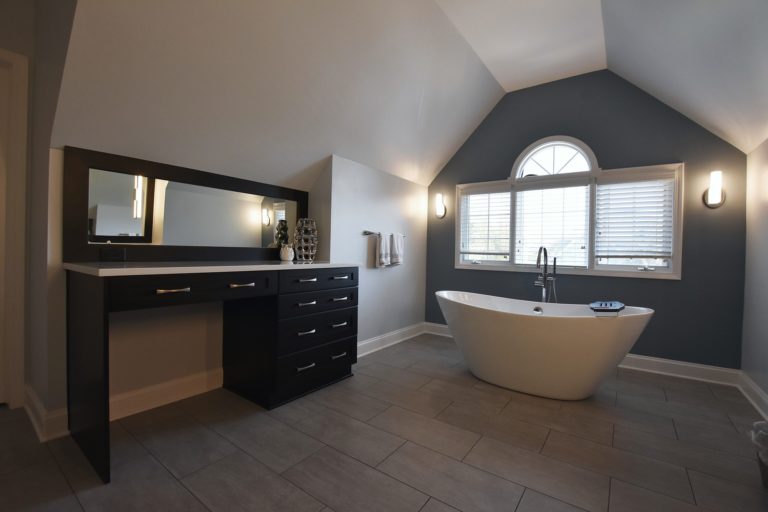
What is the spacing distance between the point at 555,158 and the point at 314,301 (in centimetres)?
290

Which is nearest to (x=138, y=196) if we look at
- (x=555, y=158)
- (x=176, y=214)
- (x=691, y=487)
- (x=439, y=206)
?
(x=176, y=214)

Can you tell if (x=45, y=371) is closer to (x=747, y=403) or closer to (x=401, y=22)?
(x=401, y=22)

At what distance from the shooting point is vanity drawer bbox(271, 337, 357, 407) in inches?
90.7

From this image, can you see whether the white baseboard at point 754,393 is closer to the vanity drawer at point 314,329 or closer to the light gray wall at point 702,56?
the light gray wall at point 702,56

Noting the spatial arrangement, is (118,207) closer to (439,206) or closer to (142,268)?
(142,268)

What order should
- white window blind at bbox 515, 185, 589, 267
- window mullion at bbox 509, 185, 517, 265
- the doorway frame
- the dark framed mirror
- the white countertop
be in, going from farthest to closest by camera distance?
window mullion at bbox 509, 185, 517, 265
white window blind at bbox 515, 185, 589, 267
the doorway frame
the dark framed mirror
the white countertop

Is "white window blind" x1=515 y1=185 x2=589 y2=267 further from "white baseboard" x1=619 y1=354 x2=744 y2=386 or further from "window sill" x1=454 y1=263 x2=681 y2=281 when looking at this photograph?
"white baseboard" x1=619 y1=354 x2=744 y2=386

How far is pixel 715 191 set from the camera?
9.32ft

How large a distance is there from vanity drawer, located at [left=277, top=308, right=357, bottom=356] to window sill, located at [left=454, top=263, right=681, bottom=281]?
181cm

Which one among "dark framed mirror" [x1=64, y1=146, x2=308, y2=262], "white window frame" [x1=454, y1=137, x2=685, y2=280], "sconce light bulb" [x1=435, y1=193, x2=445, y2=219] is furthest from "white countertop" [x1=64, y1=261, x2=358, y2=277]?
"white window frame" [x1=454, y1=137, x2=685, y2=280]

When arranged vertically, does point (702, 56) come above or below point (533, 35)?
below

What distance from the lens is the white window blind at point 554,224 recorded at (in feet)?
11.4

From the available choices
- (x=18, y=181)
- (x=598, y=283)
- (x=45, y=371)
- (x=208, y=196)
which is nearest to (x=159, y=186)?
(x=208, y=196)

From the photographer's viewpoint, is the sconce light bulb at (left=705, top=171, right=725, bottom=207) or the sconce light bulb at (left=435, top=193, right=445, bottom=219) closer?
the sconce light bulb at (left=705, top=171, right=725, bottom=207)
